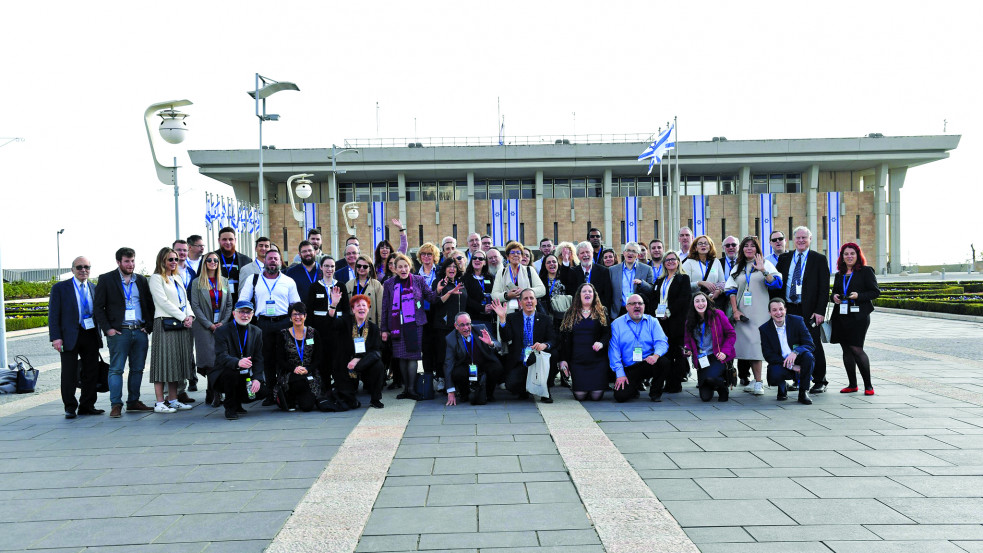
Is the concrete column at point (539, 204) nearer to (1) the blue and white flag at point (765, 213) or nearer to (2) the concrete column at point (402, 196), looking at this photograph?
(2) the concrete column at point (402, 196)

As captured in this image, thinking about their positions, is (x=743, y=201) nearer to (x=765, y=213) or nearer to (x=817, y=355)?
(x=765, y=213)

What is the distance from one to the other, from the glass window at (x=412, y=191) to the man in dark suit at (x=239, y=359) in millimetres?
44174

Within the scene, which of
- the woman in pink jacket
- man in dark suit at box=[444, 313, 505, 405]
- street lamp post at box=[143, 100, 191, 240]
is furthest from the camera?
street lamp post at box=[143, 100, 191, 240]

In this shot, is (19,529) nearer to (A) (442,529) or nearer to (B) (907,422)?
(A) (442,529)

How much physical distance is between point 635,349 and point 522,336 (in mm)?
1384

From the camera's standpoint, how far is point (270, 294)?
8641mm

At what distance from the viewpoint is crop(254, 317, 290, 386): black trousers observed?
8.29 meters

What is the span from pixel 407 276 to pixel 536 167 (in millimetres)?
41307

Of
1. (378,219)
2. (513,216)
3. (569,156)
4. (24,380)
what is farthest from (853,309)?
(378,219)

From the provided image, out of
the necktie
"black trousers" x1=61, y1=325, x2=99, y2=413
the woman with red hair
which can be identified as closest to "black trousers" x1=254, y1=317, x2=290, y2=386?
"black trousers" x1=61, y1=325, x2=99, y2=413

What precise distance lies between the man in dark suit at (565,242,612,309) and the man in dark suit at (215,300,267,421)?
162 inches

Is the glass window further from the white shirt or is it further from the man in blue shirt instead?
the man in blue shirt

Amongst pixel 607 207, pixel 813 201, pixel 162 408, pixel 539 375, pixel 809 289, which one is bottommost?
pixel 162 408

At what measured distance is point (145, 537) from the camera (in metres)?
4.11
